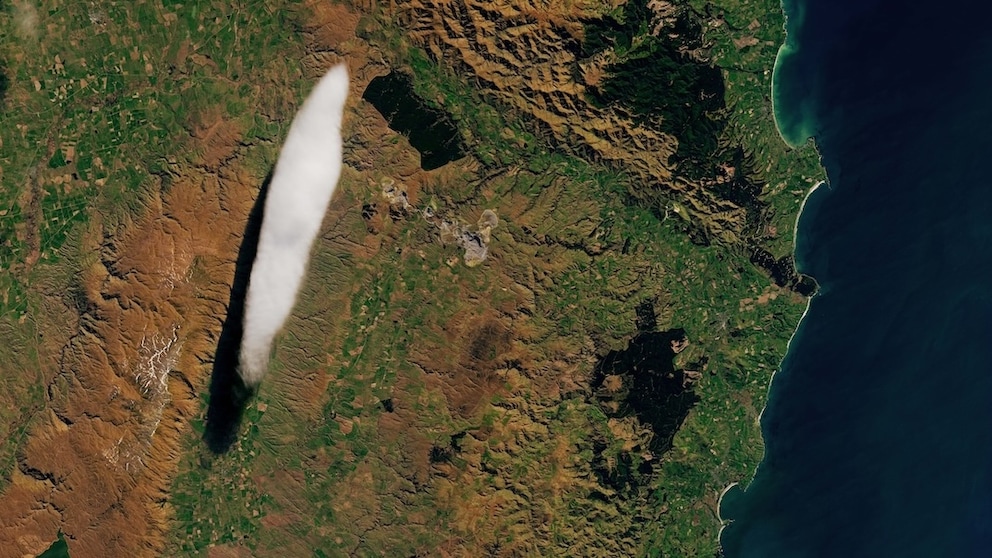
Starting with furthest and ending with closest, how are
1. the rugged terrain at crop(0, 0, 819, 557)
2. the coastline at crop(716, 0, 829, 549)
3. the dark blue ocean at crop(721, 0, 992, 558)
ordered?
the dark blue ocean at crop(721, 0, 992, 558), the coastline at crop(716, 0, 829, 549), the rugged terrain at crop(0, 0, 819, 557)

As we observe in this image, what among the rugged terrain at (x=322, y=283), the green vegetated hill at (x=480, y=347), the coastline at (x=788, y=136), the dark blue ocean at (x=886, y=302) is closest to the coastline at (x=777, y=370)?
the coastline at (x=788, y=136)

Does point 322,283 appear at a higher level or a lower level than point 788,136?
lower

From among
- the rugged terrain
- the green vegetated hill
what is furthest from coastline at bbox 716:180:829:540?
the rugged terrain

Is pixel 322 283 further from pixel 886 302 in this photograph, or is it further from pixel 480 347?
pixel 886 302

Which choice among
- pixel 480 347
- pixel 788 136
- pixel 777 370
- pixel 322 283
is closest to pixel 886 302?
pixel 777 370

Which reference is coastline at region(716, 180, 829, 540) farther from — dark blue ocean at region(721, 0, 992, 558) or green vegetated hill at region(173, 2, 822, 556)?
green vegetated hill at region(173, 2, 822, 556)

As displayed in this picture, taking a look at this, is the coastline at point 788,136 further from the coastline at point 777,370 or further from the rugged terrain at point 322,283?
the rugged terrain at point 322,283

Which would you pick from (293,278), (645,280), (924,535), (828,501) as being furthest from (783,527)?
(293,278)
